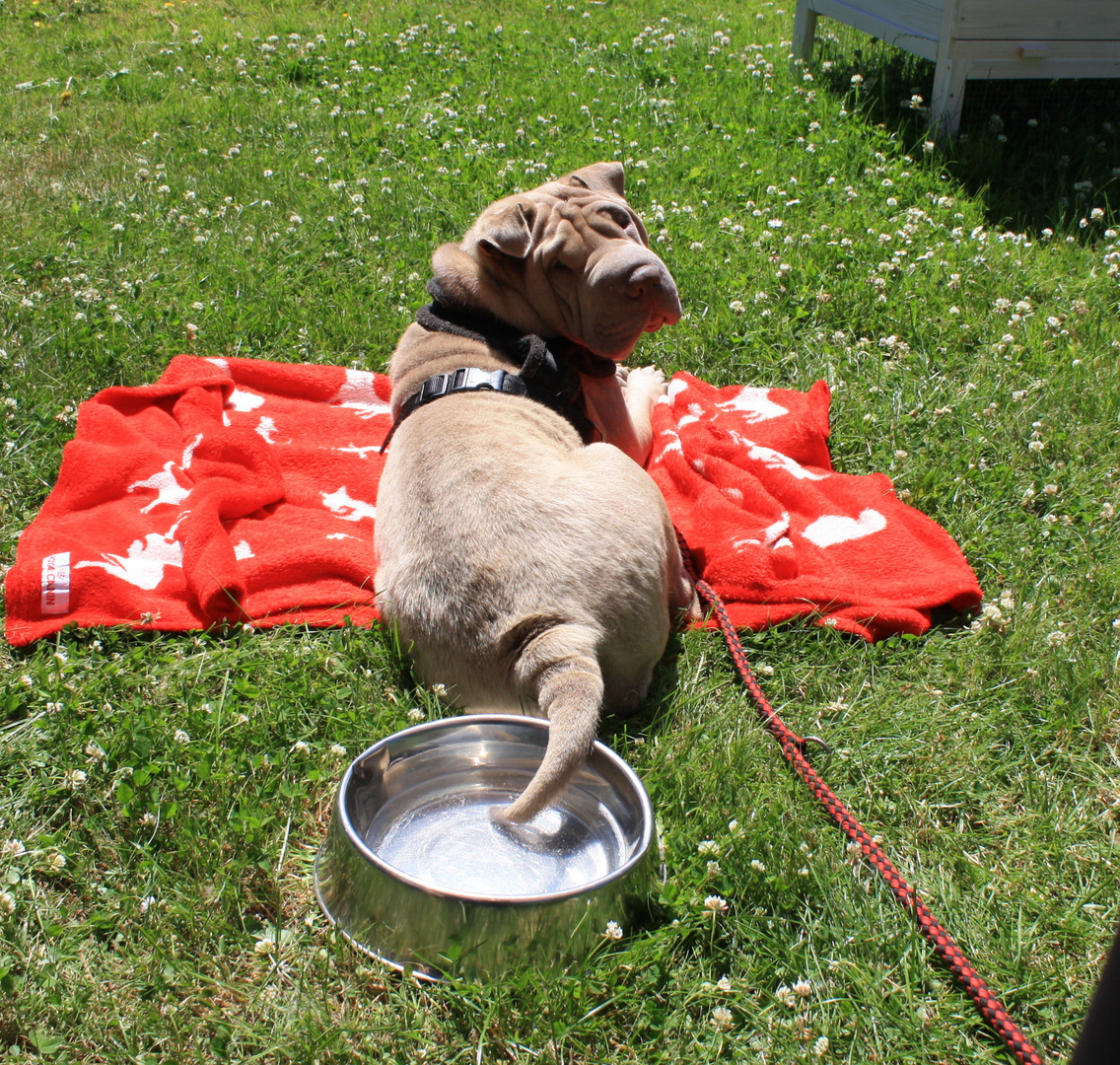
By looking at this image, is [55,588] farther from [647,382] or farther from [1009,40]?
[1009,40]

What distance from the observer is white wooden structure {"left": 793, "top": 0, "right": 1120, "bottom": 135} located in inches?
288

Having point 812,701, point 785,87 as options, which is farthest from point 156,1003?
point 785,87

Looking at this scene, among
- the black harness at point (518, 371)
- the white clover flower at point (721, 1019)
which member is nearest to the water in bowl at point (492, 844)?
the white clover flower at point (721, 1019)

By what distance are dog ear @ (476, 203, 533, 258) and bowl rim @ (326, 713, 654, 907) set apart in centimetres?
228

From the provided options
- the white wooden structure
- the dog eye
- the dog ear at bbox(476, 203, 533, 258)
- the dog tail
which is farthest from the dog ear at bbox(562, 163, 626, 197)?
the white wooden structure

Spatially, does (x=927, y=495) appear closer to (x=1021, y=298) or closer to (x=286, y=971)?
(x=1021, y=298)

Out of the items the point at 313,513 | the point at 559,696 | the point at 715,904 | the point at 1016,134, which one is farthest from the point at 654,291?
the point at 1016,134

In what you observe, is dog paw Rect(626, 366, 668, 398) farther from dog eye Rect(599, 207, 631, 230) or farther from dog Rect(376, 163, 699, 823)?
dog eye Rect(599, 207, 631, 230)

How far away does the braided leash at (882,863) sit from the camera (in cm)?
233

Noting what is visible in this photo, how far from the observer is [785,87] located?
8.82 metres

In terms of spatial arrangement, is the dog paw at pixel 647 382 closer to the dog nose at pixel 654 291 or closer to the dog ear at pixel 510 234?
the dog nose at pixel 654 291

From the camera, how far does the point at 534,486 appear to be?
11.0ft

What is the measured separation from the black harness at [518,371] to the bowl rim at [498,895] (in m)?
1.59

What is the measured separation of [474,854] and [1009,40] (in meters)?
7.56
